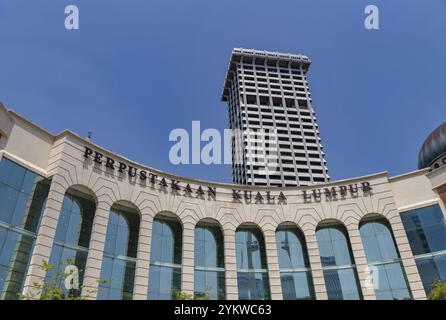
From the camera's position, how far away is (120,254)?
99.3 feet

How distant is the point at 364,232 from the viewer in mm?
35812

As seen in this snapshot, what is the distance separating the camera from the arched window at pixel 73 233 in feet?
85.6

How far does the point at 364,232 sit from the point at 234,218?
1262cm

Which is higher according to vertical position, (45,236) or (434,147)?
(434,147)

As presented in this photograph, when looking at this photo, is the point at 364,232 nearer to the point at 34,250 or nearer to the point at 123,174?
the point at 123,174

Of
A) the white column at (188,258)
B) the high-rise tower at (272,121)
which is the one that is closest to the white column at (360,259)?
the white column at (188,258)

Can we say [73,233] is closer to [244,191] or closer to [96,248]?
[96,248]

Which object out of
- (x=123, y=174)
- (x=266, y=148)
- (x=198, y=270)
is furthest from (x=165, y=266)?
(x=266, y=148)

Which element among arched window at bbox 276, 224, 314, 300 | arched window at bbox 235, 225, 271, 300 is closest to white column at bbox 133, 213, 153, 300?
arched window at bbox 235, 225, 271, 300

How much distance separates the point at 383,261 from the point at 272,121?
92240 mm

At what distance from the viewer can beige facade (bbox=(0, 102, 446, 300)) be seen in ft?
88.7

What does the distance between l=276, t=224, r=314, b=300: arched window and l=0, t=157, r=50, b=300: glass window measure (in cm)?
2078

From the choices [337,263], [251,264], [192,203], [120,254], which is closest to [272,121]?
[337,263]

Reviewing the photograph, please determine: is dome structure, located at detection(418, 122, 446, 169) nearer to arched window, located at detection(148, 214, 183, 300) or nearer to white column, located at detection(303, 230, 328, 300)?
white column, located at detection(303, 230, 328, 300)
